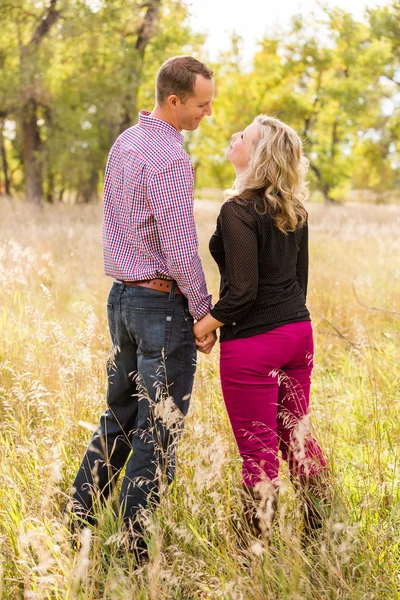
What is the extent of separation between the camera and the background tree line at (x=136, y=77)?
57.6 feet

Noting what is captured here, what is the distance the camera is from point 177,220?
8.39 ft

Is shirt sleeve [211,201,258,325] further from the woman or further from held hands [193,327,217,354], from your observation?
held hands [193,327,217,354]

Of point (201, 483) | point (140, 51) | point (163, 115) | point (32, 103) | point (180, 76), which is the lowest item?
point (201, 483)

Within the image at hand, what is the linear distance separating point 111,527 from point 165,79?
2.02 m

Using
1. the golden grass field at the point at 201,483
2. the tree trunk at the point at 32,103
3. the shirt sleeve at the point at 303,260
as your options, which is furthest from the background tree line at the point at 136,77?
the shirt sleeve at the point at 303,260

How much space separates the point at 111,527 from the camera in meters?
2.65

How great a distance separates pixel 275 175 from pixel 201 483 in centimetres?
132

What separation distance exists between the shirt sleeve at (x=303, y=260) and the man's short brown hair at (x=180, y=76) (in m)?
0.83

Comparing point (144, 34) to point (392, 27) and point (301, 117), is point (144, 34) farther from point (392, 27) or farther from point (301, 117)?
point (301, 117)

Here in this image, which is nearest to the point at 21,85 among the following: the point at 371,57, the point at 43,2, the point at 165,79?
the point at 43,2

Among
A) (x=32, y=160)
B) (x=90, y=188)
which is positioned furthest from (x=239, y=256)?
(x=90, y=188)

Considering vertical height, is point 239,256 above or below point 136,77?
below

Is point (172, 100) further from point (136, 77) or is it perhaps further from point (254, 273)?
point (136, 77)

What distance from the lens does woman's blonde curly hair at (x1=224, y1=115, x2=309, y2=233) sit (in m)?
2.55
